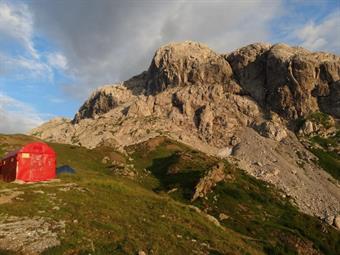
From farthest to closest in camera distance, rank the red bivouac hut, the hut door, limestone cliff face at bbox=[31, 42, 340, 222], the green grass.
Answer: limestone cliff face at bbox=[31, 42, 340, 222], the hut door, the red bivouac hut, the green grass

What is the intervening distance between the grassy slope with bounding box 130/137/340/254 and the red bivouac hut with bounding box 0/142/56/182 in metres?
35.9

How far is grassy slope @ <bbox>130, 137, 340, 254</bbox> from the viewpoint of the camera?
3182 inches

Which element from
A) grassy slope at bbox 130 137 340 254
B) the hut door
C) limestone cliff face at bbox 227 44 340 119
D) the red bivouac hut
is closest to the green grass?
grassy slope at bbox 130 137 340 254

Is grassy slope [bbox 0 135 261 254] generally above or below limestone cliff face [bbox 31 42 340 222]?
below

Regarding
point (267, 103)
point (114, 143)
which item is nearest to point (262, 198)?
point (114, 143)

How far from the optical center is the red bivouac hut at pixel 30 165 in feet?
215

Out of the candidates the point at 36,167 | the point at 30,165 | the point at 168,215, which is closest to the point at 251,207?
the point at 168,215

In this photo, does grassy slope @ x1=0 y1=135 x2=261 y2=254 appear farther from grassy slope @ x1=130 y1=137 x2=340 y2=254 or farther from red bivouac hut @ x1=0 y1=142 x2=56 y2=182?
grassy slope @ x1=130 y1=137 x2=340 y2=254

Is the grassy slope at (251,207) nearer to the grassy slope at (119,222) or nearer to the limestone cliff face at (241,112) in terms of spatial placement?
the grassy slope at (119,222)

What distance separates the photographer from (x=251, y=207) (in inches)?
3895

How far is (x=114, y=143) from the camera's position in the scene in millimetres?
161375

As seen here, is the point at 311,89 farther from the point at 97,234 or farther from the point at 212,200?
the point at 97,234

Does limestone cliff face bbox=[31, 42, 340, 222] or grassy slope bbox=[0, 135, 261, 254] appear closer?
grassy slope bbox=[0, 135, 261, 254]

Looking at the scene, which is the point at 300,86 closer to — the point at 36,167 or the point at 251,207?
the point at 251,207
